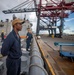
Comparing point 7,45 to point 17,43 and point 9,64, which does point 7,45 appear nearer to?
point 17,43

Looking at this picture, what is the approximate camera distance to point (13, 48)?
365 cm

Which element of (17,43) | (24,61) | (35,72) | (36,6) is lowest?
(24,61)

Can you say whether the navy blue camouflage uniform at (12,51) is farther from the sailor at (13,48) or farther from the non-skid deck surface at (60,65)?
the non-skid deck surface at (60,65)

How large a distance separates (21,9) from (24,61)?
31.7 meters

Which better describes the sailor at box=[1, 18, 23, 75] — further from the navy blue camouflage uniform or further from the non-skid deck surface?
the non-skid deck surface

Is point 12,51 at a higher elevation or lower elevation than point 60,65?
higher

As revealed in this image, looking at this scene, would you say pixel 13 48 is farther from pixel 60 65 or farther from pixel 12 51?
pixel 60 65

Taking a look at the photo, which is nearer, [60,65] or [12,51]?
[12,51]

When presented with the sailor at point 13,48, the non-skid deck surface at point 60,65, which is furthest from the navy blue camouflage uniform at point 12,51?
the non-skid deck surface at point 60,65

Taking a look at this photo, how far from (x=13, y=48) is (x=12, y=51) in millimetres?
91

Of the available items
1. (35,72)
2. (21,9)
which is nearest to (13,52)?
(35,72)

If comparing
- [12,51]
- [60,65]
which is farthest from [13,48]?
[60,65]

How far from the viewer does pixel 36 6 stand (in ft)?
113

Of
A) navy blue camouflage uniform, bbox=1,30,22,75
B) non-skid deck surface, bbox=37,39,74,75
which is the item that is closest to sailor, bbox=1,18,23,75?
navy blue camouflage uniform, bbox=1,30,22,75
